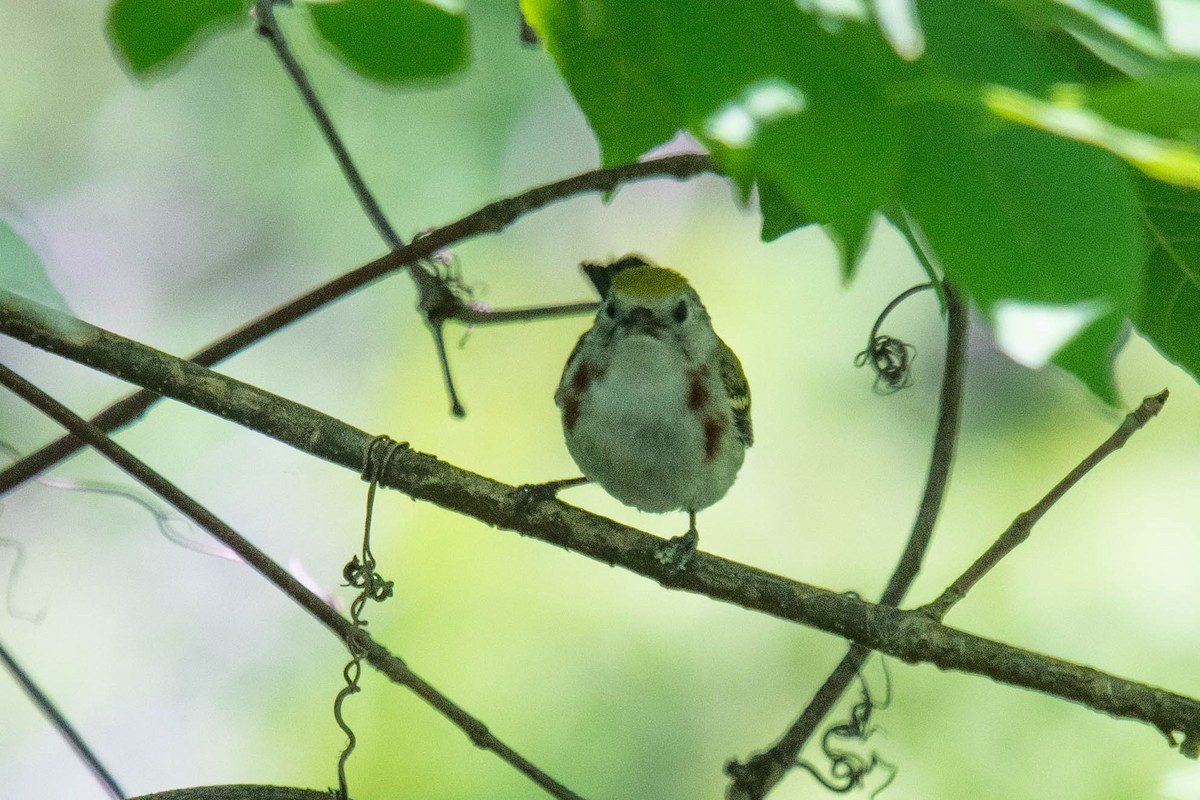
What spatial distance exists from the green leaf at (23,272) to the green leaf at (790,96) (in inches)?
20.3

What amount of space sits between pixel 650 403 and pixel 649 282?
0.89ft

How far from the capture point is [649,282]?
276 centimetres

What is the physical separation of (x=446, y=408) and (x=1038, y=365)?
15.1 feet

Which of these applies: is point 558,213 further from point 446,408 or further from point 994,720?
point 994,720

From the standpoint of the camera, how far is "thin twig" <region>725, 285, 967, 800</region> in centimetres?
212

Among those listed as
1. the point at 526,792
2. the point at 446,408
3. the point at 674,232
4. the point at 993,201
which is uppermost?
the point at 674,232

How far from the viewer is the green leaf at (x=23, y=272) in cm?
98

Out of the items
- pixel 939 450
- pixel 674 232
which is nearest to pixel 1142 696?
pixel 939 450

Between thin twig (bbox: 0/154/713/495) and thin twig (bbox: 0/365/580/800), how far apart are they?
27 centimetres

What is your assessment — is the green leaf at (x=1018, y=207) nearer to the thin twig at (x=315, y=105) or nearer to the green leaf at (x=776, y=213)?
the green leaf at (x=776, y=213)

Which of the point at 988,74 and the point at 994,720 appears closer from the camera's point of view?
the point at 988,74

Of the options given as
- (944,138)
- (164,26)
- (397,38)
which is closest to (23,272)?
(164,26)

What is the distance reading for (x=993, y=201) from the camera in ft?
2.73

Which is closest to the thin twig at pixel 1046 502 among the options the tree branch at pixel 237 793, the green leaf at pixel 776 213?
the green leaf at pixel 776 213
